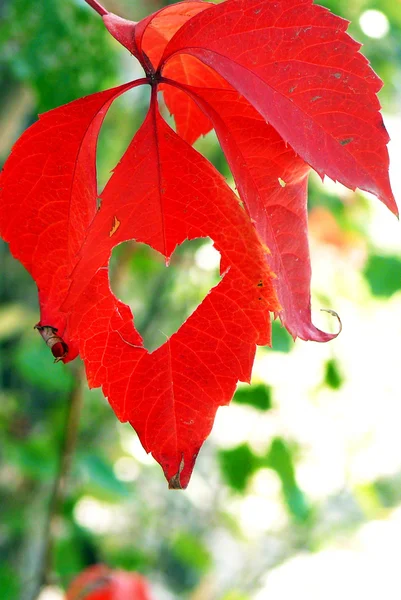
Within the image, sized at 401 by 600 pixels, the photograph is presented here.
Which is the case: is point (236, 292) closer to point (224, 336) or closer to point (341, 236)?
point (224, 336)

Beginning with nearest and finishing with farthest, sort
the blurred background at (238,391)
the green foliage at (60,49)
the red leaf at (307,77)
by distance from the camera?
the red leaf at (307,77)
the green foliage at (60,49)
the blurred background at (238,391)

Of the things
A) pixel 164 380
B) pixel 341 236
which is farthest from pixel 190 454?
pixel 341 236

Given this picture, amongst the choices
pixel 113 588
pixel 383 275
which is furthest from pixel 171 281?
pixel 113 588

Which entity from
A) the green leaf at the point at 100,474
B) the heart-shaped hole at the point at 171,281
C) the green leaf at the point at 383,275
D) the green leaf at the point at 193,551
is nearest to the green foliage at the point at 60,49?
the heart-shaped hole at the point at 171,281

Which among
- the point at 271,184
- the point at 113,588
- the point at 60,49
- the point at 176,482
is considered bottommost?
the point at 113,588

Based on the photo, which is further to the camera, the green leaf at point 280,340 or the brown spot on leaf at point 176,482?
the green leaf at point 280,340

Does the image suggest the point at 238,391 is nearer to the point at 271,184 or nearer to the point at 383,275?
the point at 383,275

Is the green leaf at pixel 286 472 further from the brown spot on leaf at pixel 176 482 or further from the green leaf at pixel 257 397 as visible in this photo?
the brown spot on leaf at pixel 176 482
